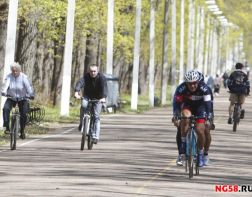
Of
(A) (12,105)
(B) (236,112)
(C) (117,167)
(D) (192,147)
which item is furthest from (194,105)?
(B) (236,112)

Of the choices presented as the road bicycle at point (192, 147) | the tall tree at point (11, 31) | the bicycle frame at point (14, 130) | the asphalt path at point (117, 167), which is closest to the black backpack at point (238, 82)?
the asphalt path at point (117, 167)

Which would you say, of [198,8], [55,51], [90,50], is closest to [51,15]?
[55,51]

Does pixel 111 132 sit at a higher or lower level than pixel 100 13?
lower

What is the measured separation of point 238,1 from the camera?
142375 mm

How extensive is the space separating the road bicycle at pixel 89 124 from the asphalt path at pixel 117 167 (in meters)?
0.32

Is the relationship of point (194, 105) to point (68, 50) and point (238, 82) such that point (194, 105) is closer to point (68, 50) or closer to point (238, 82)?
point (238, 82)

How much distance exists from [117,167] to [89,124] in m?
5.40

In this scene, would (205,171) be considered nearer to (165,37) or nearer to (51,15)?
(51,15)

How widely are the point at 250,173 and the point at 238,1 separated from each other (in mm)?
123054

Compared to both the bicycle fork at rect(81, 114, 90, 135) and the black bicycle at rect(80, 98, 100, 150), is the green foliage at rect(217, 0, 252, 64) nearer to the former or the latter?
the black bicycle at rect(80, 98, 100, 150)

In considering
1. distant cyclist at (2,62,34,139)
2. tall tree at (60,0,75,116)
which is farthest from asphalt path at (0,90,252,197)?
tall tree at (60,0,75,116)

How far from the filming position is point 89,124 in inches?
1036

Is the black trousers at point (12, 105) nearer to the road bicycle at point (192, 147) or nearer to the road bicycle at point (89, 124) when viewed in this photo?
the road bicycle at point (89, 124)

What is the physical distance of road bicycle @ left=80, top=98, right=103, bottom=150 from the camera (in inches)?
1022
